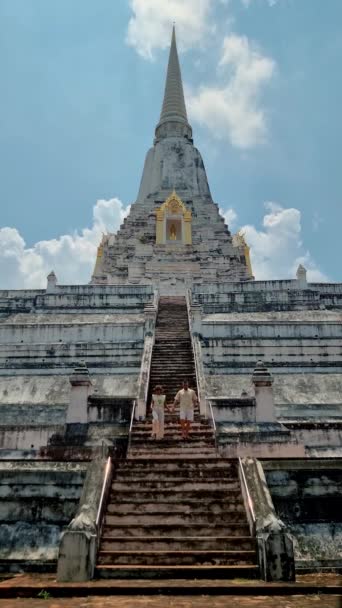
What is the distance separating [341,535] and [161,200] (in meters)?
35.4

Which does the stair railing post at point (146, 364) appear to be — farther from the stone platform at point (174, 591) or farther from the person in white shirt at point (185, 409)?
the stone platform at point (174, 591)

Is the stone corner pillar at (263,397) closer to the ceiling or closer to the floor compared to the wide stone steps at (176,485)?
closer to the ceiling

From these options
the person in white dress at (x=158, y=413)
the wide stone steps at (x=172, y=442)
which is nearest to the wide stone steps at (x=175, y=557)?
the wide stone steps at (x=172, y=442)

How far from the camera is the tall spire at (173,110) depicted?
4791 cm

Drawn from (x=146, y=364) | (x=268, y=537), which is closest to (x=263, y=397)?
(x=146, y=364)

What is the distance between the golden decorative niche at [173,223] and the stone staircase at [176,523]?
26.6m

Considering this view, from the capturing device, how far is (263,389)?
1252 centimetres

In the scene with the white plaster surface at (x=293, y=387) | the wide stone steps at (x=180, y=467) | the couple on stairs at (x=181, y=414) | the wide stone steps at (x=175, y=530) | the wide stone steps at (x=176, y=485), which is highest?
the white plaster surface at (x=293, y=387)

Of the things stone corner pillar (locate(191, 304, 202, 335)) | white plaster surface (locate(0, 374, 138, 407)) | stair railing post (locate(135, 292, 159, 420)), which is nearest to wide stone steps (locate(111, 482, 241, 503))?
stair railing post (locate(135, 292, 159, 420))

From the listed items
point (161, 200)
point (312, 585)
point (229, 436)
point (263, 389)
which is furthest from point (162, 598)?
point (161, 200)

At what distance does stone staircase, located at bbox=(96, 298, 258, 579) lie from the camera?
620 centimetres

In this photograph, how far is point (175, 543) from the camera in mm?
6883

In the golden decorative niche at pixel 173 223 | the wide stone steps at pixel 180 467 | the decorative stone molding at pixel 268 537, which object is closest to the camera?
the decorative stone molding at pixel 268 537

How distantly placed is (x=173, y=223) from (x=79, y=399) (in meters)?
26.8
